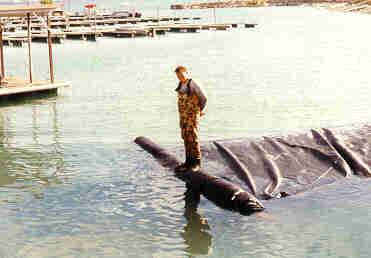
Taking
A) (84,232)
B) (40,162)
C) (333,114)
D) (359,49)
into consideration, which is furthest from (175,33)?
(84,232)

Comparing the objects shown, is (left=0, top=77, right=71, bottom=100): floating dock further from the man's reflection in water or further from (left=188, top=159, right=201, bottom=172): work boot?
the man's reflection in water

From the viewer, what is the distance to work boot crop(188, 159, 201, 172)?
10.0 meters

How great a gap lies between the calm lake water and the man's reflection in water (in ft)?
0.09

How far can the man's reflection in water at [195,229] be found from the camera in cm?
813

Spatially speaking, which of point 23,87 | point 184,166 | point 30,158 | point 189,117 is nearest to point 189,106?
point 189,117

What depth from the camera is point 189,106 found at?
9484 mm

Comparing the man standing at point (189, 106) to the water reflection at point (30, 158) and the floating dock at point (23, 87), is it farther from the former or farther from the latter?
the floating dock at point (23, 87)

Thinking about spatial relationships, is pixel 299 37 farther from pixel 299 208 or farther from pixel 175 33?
pixel 299 208

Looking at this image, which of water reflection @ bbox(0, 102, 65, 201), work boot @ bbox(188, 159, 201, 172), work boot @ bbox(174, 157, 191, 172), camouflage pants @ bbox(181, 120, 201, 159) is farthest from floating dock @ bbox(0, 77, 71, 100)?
camouflage pants @ bbox(181, 120, 201, 159)

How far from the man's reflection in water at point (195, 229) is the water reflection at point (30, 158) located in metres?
2.65

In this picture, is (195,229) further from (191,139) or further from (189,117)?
(189,117)

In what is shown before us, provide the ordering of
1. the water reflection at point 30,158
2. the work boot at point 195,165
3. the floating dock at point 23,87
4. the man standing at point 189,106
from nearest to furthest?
the man standing at point 189,106, the work boot at point 195,165, the water reflection at point 30,158, the floating dock at point 23,87

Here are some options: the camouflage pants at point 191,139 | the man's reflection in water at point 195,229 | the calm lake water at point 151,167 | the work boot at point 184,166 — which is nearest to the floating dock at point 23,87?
the calm lake water at point 151,167

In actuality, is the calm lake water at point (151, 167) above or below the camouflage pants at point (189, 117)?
below
